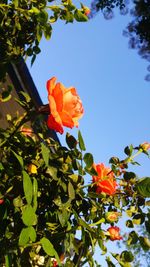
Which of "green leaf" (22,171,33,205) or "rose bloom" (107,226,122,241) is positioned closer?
"green leaf" (22,171,33,205)

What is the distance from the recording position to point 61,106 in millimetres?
1121

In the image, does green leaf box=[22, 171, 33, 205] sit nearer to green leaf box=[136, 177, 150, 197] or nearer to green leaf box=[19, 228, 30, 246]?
green leaf box=[19, 228, 30, 246]

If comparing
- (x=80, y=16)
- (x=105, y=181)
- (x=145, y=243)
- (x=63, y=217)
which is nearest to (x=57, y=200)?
(x=63, y=217)

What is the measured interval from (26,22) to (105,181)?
2.50ft

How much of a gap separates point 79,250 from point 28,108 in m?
0.45

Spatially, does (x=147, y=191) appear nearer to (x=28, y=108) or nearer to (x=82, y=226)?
(x=82, y=226)

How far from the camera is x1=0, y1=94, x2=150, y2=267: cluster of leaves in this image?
1089mm

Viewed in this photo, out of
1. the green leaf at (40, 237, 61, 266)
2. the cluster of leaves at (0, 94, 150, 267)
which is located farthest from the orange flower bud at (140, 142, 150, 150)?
the green leaf at (40, 237, 61, 266)

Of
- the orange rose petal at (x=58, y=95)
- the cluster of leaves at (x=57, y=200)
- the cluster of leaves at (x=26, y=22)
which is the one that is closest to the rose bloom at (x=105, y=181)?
the cluster of leaves at (x=57, y=200)

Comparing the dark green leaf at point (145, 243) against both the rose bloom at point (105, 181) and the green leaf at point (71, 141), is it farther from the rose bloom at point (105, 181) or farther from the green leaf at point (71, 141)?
the green leaf at point (71, 141)

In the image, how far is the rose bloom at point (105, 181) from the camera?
1226 mm

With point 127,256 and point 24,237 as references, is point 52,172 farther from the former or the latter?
point 127,256

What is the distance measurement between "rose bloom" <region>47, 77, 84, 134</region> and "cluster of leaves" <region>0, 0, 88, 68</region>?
0.39m

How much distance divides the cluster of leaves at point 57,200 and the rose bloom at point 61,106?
5 cm
